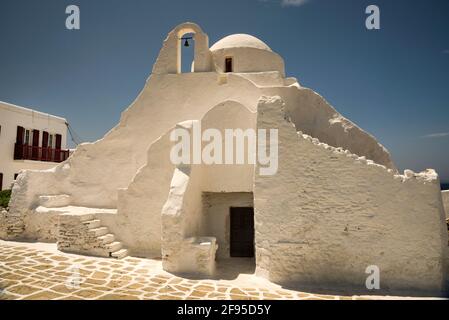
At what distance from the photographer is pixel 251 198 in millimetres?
9273

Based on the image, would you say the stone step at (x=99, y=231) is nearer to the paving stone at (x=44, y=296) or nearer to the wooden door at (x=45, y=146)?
the paving stone at (x=44, y=296)

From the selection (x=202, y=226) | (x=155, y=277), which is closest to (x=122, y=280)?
(x=155, y=277)

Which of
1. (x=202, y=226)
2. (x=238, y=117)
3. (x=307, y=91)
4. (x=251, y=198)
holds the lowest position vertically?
(x=202, y=226)

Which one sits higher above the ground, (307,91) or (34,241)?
(307,91)

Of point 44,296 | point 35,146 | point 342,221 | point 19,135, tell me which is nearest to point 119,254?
point 44,296

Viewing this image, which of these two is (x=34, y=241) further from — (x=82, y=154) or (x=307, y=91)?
(x=307, y=91)

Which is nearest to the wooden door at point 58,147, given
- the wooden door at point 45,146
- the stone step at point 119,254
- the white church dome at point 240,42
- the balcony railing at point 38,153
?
the balcony railing at point 38,153

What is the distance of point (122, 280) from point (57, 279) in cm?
141

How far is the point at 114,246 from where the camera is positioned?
29.2 feet

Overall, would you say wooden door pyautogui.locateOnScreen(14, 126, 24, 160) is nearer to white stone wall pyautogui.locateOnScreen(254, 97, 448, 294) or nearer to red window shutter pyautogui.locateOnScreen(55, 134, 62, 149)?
red window shutter pyautogui.locateOnScreen(55, 134, 62, 149)

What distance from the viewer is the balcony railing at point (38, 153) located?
54.2ft

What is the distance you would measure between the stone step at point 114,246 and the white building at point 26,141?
424 inches

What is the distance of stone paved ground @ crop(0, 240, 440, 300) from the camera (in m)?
5.88

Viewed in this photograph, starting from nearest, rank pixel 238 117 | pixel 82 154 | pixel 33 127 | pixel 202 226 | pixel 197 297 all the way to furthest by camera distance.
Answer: pixel 197 297 → pixel 238 117 → pixel 202 226 → pixel 82 154 → pixel 33 127
